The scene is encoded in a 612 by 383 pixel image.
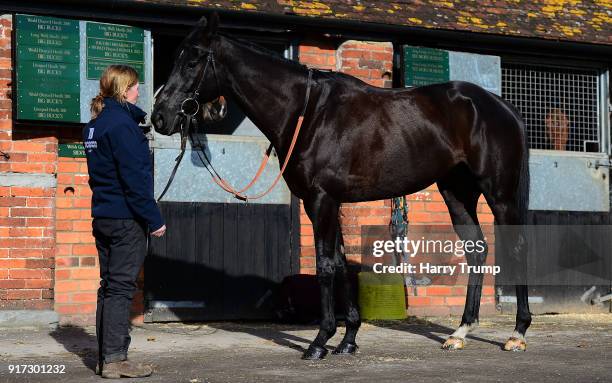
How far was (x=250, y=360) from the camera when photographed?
292 inches

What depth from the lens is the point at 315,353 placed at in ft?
24.5

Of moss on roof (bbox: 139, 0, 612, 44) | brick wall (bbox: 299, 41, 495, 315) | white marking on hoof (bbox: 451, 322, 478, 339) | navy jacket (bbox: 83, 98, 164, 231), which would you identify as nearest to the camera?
navy jacket (bbox: 83, 98, 164, 231)

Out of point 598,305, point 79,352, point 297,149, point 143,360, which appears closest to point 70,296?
point 79,352

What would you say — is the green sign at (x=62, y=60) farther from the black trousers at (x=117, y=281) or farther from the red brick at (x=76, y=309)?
the black trousers at (x=117, y=281)

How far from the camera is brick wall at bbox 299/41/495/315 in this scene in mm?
11008

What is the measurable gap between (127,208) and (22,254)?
3.73m

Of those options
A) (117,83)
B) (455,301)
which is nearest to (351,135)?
(117,83)

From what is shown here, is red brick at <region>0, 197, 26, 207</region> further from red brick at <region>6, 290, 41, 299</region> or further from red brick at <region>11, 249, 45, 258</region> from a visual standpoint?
red brick at <region>6, 290, 41, 299</region>

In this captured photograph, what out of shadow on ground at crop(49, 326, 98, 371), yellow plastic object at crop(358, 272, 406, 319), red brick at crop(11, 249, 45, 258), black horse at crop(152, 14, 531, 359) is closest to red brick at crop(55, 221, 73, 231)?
red brick at crop(11, 249, 45, 258)

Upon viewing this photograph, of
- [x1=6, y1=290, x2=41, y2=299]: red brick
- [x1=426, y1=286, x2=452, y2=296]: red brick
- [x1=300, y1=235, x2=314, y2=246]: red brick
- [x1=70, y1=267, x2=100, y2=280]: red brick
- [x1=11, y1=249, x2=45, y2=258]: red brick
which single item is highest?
[x1=300, y1=235, x2=314, y2=246]: red brick

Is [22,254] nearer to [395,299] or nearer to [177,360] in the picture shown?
[177,360]

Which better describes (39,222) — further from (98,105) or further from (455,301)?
(455,301)

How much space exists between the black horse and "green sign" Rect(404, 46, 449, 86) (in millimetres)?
2647

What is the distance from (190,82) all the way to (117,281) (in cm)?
208
